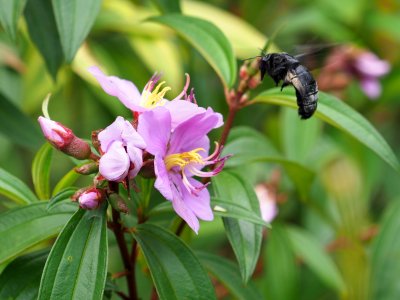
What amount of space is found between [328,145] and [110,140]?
145cm

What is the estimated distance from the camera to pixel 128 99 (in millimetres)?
1097

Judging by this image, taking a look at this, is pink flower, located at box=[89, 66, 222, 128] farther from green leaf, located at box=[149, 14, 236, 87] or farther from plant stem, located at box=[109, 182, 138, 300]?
green leaf, located at box=[149, 14, 236, 87]

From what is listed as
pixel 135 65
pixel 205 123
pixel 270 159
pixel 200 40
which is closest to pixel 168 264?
pixel 205 123

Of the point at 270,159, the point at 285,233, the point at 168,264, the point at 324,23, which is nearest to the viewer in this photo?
the point at 168,264

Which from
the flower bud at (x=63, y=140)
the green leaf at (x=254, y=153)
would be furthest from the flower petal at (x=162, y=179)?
the green leaf at (x=254, y=153)

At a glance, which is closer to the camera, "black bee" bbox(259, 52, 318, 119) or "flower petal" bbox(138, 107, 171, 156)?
"flower petal" bbox(138, 107, 171, 156)

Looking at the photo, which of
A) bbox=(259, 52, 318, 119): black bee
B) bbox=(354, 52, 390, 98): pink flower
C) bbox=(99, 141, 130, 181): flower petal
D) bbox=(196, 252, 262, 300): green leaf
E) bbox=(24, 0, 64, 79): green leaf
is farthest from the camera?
bbox=(354, 52, 390, 98): pink flower

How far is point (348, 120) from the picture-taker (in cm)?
123

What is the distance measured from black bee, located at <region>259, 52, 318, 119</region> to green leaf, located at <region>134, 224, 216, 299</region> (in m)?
0.29

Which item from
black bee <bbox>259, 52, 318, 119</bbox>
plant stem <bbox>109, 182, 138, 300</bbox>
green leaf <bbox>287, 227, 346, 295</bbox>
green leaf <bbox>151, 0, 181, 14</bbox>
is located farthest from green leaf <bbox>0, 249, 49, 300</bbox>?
green leaf <bbox>287, 227, 346, 295</bbox>

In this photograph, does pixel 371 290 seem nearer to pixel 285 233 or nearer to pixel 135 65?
pixel 285 233

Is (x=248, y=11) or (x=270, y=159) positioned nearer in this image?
(x=270, y=159)

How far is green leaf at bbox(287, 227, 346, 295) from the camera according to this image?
1.99 metres

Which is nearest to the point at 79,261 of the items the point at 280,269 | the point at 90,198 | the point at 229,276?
the point at 90,198
